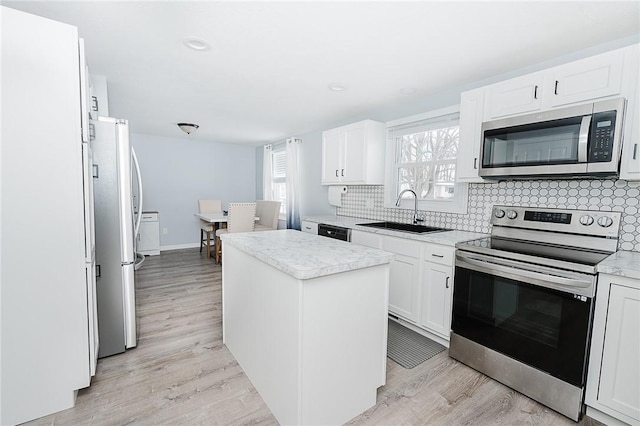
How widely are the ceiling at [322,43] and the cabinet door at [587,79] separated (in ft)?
0.69

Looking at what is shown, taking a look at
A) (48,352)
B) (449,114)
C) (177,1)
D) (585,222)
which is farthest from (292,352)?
(449,114)

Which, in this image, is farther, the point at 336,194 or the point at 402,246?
the point at 336,194

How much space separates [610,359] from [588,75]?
5.33 ft

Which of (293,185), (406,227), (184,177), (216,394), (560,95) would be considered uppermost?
(560,95)

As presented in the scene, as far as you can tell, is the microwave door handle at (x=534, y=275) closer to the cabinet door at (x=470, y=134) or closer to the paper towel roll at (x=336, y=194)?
the cabinet door at (x=470, y=134)

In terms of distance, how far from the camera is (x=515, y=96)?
2082 mm

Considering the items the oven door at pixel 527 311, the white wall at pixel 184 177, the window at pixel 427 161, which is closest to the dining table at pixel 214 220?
the white wall at pixel 184 177

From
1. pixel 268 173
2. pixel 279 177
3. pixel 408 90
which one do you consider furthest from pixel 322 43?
pixel 268 173

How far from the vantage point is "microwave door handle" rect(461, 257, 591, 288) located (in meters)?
1.55

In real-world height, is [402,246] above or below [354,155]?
below

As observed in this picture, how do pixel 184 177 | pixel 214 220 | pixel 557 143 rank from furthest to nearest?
pixel 184 177
pixel 214 220
pixel 557 143

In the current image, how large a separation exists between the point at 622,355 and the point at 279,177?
526 centimetres

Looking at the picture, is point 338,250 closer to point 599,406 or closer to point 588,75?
point 599,406

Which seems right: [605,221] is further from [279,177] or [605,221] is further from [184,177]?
[184,177]
